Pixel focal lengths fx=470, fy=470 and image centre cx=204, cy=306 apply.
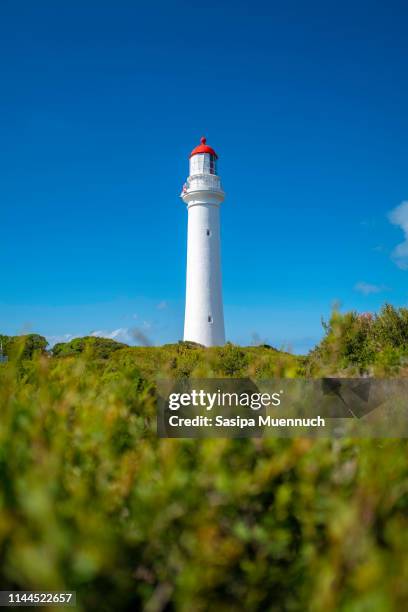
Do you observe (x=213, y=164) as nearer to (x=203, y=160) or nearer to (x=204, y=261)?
(x=203, y=160)

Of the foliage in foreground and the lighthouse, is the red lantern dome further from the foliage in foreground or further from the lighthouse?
the foliage in foreground

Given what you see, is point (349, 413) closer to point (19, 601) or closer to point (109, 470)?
point (109, 470)

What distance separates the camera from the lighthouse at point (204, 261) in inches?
1378

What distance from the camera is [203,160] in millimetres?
37406

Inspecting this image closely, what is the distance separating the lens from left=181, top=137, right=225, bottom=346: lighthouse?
1378 inches

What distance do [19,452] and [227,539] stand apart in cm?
101

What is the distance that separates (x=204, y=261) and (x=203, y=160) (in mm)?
8581

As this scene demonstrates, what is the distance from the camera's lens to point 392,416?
329 centimetres

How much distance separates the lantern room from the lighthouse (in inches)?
3.7

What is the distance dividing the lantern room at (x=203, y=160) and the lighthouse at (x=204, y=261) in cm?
9

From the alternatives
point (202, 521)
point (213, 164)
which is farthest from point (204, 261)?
point (202, 521)

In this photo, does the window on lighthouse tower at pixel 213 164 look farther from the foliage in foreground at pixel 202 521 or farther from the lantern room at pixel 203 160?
the foliage in foreground at pixel 202 521

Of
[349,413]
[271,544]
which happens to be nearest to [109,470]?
[271,544]

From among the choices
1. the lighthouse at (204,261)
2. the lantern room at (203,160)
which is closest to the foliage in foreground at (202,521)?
the lighthouse at (204,261)
